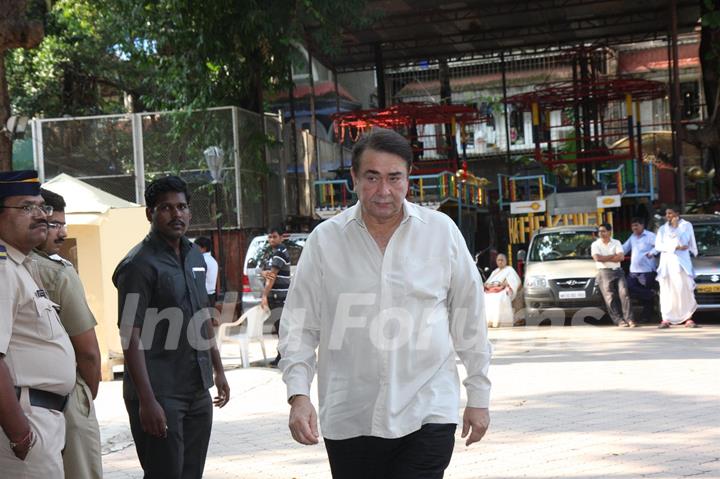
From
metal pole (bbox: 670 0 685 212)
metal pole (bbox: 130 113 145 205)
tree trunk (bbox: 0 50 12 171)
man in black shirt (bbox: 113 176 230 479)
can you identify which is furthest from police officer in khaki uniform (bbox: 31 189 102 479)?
metal pole (bbox: 670 0 685 212)

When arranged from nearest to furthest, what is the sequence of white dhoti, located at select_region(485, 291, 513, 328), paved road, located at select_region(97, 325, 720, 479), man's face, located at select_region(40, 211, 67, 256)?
man's face, located at select_region(40, 211, 67, 256) → paved road, located at select_region(97, 325, 720, 479) → white dhoti, located at select_region(485, 291, 513, 328)

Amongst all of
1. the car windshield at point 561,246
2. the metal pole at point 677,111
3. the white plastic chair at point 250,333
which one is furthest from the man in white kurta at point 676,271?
the metal pole at point 677,111

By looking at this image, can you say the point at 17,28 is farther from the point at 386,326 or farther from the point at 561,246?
the point at 561,246

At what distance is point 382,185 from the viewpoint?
392 cm

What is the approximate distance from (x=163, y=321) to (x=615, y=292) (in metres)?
14.4

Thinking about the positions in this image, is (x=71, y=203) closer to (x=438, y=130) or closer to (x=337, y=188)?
(x=337, y=188)

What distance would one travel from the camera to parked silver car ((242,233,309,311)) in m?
18.7

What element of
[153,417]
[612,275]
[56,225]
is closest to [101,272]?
[56,225]

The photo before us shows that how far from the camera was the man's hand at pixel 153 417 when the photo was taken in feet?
15.3

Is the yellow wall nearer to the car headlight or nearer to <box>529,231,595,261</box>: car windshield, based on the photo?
the car headlight

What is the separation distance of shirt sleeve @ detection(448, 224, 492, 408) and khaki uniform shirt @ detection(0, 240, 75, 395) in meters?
1.60

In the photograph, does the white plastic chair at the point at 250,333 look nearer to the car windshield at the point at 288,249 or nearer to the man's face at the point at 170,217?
the car windshield at the point at 288,249

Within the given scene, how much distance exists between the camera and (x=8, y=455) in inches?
146

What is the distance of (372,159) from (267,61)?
22097 mm
